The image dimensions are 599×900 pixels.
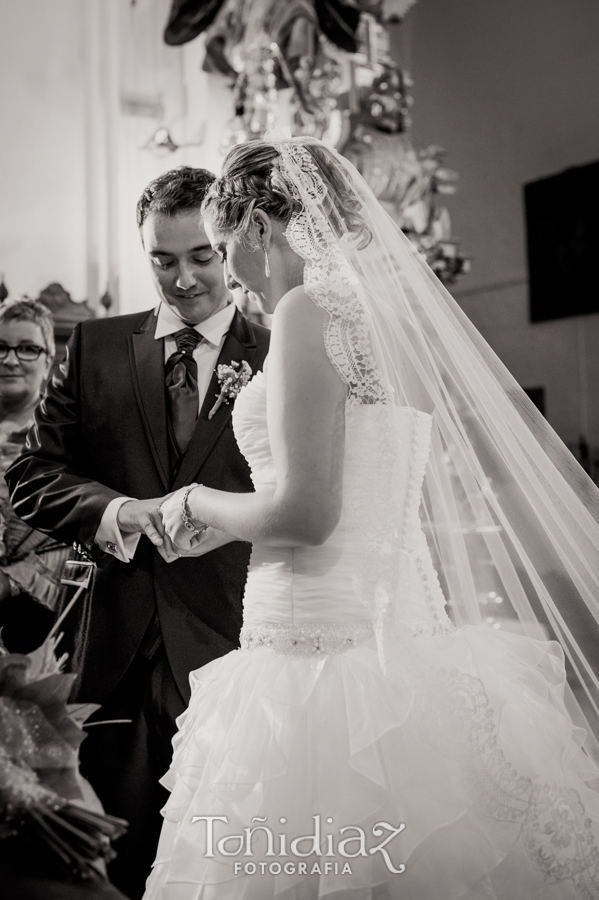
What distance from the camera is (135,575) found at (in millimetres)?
2207

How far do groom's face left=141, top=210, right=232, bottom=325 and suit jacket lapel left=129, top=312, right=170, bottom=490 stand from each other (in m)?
0.11

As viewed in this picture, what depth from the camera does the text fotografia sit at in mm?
1491

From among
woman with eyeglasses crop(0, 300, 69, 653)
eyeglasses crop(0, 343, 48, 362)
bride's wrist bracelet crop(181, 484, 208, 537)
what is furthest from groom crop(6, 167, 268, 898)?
eyeglasses crop(0, 343, 48, 362)

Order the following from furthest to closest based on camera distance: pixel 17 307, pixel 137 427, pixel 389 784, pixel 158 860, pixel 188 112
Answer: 1. pixel 188 112
2. pixel 17 307
3. pixel 137 427
4. pixel 158 860
5. pixel 389 784

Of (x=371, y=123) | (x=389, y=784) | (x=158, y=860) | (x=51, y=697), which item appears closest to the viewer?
(x=51, y=697)

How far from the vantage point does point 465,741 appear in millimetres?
1606

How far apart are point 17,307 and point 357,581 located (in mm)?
2259

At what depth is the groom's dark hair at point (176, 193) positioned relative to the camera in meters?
2.30

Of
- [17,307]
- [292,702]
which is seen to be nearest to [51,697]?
[292,702]

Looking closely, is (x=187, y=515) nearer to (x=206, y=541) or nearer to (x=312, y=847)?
(x=206, y=541)

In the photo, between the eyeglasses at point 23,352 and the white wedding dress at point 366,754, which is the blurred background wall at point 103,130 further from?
the white wedding dress at point 366,754

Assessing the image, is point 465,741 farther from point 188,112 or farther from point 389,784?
point 188,112

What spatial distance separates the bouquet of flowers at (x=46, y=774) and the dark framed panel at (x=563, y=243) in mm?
6773

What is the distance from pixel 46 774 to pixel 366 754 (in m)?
0.53
